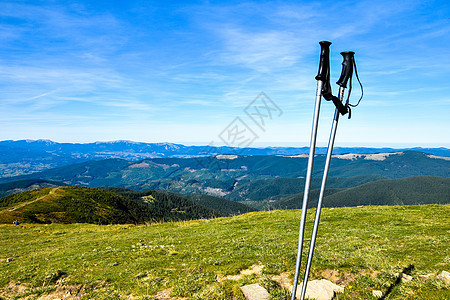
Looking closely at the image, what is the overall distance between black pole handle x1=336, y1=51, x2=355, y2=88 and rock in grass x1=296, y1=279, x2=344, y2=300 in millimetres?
7355

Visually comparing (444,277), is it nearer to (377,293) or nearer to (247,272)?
(377,293)

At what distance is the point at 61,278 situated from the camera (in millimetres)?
12945

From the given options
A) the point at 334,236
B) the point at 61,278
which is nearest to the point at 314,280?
the point at 334,236

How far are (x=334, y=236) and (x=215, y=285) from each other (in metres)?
12.4

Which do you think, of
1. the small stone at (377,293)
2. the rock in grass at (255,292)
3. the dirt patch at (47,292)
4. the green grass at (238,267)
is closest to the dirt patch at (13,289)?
the dirt patch at (47,292)

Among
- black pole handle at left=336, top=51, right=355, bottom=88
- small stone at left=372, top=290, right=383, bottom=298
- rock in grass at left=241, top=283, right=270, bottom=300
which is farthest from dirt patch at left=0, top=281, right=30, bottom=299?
black pole handle at left=336, top=51, right=355, bottom=88

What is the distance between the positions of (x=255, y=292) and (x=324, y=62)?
8422mm

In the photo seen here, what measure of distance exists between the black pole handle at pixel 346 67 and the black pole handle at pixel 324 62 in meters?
0.57

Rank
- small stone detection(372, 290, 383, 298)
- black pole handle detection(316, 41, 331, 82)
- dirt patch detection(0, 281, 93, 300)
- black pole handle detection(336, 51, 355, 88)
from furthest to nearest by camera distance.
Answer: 1. dirt patch detection(0, 281, 93, 300)
2. small stone detection(372, 290, 383, 298)
3. black pole handle detection(336, 51, 355, 88)
4. black pole handle detection(316, 41, 331, 82)

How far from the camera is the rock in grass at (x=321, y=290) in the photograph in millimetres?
8508

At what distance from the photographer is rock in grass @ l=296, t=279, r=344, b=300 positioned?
851 cm

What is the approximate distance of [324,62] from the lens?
4922 millimetres

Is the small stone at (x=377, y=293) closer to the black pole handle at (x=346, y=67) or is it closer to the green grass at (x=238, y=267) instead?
the green grass at (x=238, y=267)

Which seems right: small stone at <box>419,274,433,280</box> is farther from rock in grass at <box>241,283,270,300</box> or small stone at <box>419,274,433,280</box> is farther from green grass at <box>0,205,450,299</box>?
rock in grass at <box>241,283,270,300</box>
